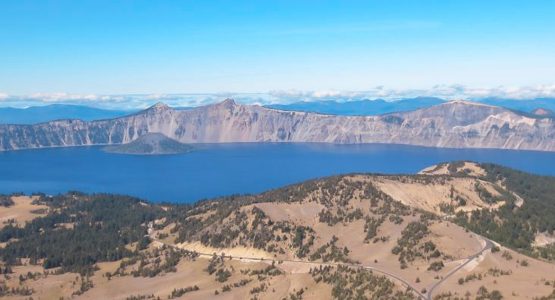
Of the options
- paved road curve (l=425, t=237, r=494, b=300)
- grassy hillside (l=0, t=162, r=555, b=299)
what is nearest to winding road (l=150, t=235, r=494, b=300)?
paved road curve (l=425, t=237, r=494, b=300)

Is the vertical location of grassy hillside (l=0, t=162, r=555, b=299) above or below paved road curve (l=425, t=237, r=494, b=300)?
below

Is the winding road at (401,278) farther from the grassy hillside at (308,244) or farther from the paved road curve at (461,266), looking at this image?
the grassy hillside at (308,244)

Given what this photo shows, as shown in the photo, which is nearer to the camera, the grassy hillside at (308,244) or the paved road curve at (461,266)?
the paved road curve at (461,266)

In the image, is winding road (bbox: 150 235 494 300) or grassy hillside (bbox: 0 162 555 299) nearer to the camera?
winding road (bbox: 150 235 494 300)

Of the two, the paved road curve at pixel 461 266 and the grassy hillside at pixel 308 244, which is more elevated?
the paved road curve at pixel 461 266

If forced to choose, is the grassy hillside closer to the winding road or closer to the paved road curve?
the winding road

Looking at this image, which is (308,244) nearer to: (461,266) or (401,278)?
(401,278)

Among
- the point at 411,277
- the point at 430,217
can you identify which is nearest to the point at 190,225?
the point at 430,217

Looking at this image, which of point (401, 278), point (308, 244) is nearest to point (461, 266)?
point (401, 278)

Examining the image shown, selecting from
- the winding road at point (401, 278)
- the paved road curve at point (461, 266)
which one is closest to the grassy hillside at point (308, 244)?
the winding road at point (401, 278)

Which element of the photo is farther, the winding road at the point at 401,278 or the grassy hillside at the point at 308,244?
the grassy hillside at the point at 308,244

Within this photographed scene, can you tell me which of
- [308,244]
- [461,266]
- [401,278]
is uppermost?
[461,266]

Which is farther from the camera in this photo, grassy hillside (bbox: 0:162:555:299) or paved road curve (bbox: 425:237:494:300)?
grassy hillside (bbox: 0:162:555:299)
